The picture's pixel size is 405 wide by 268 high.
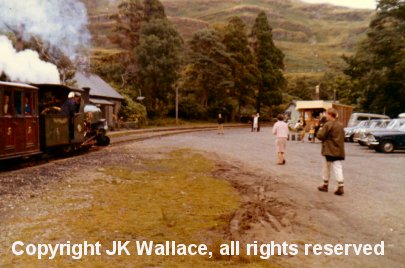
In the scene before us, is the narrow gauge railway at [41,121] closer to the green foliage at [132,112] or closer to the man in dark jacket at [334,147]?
the man in dark jacket at [334,147]

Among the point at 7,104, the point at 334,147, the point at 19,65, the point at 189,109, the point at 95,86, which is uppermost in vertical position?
the point at 19,65

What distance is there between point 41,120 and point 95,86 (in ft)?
90.2

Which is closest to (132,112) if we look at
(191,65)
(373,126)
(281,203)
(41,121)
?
(191,65)

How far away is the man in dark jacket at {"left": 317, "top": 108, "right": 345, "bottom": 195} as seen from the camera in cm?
992

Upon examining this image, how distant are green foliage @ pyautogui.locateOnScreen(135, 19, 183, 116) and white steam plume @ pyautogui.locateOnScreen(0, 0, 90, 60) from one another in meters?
21.9

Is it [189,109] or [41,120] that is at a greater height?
[41,120]

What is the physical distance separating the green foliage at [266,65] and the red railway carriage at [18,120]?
178 feet

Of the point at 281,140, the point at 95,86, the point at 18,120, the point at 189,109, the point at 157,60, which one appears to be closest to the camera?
the point at 18,120

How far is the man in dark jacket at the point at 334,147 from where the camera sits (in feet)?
32.6

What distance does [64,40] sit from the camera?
26328 mm

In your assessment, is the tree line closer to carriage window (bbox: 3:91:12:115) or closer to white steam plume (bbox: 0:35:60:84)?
white steam plume (bbox: 0:35:60:84)

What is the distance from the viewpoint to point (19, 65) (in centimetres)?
1515

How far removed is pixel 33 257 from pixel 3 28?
1788 centimetres

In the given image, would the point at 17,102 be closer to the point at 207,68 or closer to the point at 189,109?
the point at 189,109
